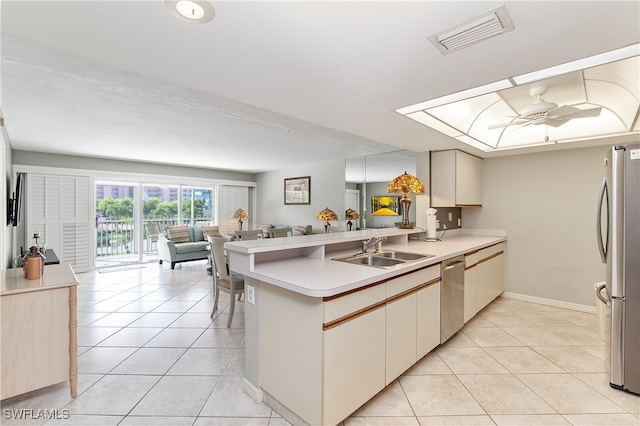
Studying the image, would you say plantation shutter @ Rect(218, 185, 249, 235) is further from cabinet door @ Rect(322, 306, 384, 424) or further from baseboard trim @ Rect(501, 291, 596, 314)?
cabinet door @ Rect(322, 306, 384, 424)

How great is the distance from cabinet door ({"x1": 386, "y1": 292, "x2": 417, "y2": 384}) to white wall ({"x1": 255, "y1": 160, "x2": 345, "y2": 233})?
4.55 metres

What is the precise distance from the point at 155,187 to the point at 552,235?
8.22 m

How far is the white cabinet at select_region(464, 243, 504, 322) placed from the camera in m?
3.12

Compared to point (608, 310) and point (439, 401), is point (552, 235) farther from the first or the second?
point (439, 401)

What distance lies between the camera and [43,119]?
3590 mm

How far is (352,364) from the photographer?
172cm

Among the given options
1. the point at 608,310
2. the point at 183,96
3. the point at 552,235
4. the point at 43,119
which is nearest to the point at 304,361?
the point at 608,310

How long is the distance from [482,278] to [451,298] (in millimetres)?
1021

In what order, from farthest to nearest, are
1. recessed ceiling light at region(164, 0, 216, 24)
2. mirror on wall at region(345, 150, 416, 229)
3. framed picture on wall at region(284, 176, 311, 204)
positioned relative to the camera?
framed picture on wall at region(284, 176, 311, 204), mirror on wall at region(345, 150, 416, 229), recessed ceiling light at region(164, 0, 216, 24)

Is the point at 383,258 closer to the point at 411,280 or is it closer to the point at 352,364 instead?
the point at 411,280

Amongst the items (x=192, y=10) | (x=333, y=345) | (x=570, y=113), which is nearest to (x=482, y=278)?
(x=570, y=113)

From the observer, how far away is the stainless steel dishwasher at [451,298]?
2615 millimetres

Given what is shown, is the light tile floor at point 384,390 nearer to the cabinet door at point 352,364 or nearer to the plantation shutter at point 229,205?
the cabinet door at point 352,364

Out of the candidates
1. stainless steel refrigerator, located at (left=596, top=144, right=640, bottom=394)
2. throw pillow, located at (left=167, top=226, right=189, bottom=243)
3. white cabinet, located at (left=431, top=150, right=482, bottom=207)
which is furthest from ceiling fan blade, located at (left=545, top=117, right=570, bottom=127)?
throw pillow, located at (left=167, top=226, right=189, bottom=243)
